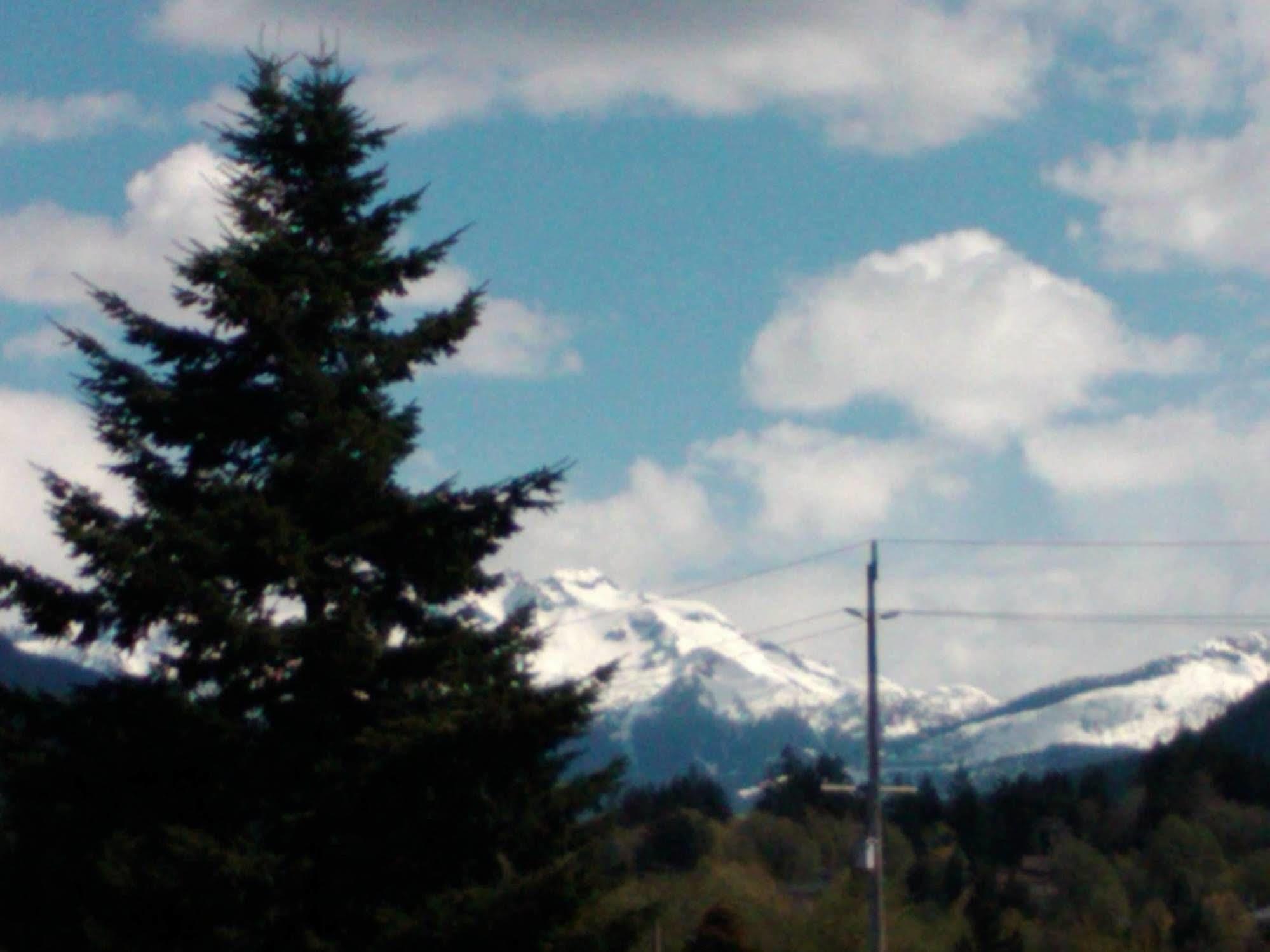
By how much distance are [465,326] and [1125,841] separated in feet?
401

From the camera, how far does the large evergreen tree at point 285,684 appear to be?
19.8 metres

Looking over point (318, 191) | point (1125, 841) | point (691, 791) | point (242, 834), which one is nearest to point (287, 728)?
point (242, 834)

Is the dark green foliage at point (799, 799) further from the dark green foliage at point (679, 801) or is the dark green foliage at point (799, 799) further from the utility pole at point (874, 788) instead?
the utility pole at point (874, 788)

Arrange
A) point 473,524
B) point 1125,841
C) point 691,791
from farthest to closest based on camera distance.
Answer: point 691,791 → point 1125,841 → point 473,524

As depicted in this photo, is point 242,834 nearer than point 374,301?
Yes

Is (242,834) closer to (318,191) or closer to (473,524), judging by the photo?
(473,524)

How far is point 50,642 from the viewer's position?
72.5 feet

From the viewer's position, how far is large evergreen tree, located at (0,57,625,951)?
19766 millimetres

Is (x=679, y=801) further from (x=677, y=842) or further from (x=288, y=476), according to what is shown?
(x=288, y=476)

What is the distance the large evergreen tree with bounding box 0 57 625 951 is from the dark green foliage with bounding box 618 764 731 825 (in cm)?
12768

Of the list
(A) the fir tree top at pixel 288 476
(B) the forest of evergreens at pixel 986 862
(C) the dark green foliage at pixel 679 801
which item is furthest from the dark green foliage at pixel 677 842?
(A) the fir tree top at pixel 288 476

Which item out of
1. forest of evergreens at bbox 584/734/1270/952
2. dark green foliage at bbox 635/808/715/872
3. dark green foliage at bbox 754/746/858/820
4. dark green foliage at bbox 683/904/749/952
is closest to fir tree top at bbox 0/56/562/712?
forest of evergreens at bbox 584/734/1270/952

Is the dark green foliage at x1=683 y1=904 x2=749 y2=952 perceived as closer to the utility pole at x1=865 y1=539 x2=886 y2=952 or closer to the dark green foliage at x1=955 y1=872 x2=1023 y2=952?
the dark green foliage at x1=955 y1=872 x2=1023 y2=952

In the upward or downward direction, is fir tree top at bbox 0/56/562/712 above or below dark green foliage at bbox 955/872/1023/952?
above
